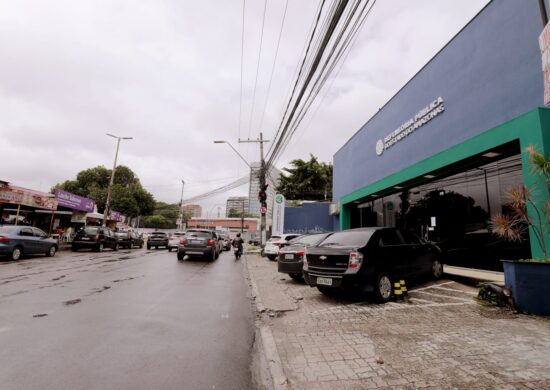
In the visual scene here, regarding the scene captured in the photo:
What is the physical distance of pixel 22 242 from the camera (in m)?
13.5

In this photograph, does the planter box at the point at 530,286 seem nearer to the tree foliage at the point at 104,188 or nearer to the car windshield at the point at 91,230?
the car windshield at the point at 91,230

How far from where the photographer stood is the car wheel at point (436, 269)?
834 cm

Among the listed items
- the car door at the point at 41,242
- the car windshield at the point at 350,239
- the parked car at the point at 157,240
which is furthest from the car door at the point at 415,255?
the parked car at the point at 157,240

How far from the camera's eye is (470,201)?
10.1 meters

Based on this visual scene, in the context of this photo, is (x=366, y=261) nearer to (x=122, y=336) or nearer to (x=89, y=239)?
(x=122, y=336)

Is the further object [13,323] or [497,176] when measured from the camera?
[497,176]

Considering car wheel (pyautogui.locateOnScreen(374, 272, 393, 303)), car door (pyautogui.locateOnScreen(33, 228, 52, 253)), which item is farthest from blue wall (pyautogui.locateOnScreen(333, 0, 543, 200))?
car door (pyautogui.locateOnScreen(33, 228, 52, 253))

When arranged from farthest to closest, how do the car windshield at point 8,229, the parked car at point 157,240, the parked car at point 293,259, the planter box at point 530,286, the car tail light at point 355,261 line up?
the parked car at point 157,240 < the car windshield at point 8,229 < the parked car at point 293,259 < the car tail light at point 355,261 < the planter box at point 530,286

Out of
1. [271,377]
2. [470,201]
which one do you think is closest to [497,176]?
[470,201]

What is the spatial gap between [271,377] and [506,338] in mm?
3457

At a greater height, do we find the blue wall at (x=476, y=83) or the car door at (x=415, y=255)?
the blue wall at (x=476, y=83)

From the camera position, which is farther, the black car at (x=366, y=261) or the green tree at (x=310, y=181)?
the green tree at (x=310, y=181)

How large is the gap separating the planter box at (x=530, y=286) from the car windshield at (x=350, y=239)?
8.82 ft

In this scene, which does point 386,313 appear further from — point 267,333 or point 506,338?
point 267,333
